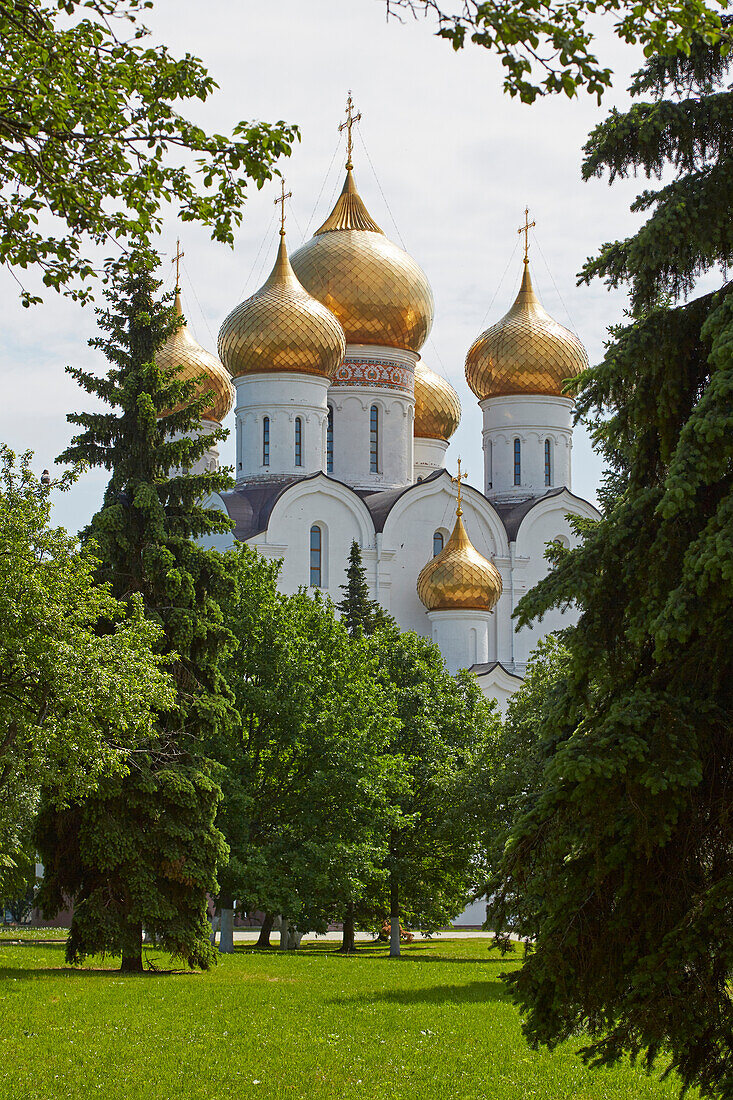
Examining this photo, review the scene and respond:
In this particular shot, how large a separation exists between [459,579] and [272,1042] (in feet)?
79.9

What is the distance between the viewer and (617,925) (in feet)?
21.2

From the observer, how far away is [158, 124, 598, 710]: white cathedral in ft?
115

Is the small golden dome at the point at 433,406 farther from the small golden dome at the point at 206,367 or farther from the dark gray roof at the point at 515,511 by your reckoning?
the small golden dome at the point at 206,367

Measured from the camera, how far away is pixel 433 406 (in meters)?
43.3

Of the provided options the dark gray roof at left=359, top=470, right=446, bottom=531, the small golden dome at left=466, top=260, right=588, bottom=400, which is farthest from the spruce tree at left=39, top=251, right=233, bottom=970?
the small golden dome at left=466, top=260, right=588, bottom=400

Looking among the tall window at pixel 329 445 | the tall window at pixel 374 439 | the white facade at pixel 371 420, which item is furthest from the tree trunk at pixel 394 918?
the tall window at pixel 374 439

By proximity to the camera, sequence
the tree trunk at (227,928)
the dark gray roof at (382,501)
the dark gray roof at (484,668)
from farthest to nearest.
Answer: the dark gray roof at (382,501)
the dark gray roof at (484,668)
the tree trunk at (227,928)

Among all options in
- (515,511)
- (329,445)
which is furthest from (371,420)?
(515,511)

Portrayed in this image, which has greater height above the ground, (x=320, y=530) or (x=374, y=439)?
(x=374, y=439)

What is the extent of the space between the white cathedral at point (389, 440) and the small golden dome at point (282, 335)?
0.04 metres

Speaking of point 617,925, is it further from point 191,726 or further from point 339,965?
point 339,965

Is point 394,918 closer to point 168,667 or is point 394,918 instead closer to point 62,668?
point 168,667

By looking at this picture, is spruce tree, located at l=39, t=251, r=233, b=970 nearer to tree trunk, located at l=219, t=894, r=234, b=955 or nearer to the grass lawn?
the grass lawn

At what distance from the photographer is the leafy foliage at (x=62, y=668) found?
47.9 feet
